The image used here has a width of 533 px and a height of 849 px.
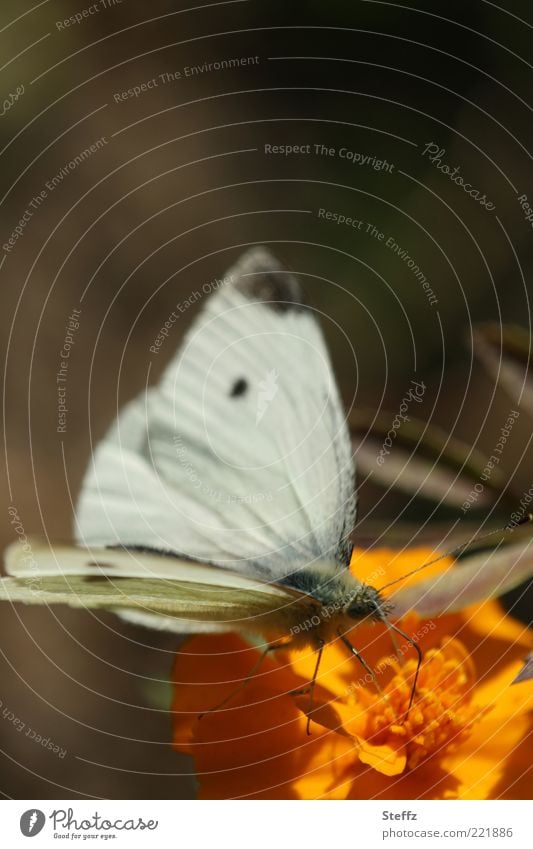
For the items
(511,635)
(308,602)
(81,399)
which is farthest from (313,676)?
(81,399)

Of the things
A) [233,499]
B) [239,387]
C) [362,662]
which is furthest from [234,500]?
[362,662]

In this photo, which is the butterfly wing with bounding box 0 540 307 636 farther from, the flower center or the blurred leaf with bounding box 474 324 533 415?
the blurred leaf with bounding box 474 324 533 415

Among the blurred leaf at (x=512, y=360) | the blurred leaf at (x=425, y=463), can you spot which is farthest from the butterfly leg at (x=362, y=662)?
the blurred leaf at (x=512, y=360)

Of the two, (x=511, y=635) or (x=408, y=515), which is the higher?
(x=408, y=515)

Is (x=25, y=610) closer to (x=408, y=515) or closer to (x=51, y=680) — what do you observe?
(x=51, y=680)

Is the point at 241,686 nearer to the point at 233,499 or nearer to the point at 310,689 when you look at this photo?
the point at 310,689

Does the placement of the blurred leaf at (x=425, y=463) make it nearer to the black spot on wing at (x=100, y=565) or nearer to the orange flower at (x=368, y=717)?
the orange flower at (x=368, y=717)

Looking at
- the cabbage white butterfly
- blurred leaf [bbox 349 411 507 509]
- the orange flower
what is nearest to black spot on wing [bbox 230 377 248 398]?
the cabbage white butterfly
